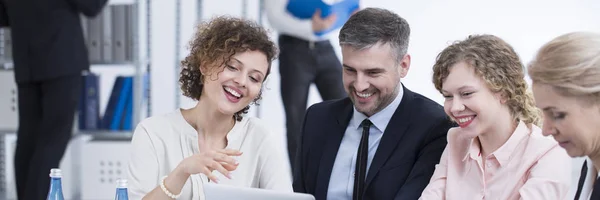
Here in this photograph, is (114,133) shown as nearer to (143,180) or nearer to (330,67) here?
(330,67)

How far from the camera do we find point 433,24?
4652 millimetres

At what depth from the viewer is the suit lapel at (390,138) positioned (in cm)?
199

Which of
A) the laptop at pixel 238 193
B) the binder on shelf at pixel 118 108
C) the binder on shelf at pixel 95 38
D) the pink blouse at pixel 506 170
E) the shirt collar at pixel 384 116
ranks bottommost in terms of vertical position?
the binder on shelf at pixel 118 108

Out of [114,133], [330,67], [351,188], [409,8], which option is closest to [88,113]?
[114,133]

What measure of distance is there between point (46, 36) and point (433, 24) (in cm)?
228

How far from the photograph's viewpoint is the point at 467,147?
1844 mm

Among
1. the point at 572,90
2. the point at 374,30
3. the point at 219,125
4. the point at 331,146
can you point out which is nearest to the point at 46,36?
the point at 219,125

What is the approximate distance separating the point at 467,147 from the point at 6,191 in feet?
10.8

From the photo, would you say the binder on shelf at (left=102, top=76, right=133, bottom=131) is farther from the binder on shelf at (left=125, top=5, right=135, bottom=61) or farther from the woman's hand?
the woman's hand

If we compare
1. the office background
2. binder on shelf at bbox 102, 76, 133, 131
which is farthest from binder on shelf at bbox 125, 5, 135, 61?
the office background

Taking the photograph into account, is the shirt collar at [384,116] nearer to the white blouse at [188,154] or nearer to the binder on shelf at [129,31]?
the white blouse at [188,154]

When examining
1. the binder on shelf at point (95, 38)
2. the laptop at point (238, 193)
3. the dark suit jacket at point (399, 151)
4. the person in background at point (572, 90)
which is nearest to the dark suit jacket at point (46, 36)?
the binder on shelf at point (95, 38)

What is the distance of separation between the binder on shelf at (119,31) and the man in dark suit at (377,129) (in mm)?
2136

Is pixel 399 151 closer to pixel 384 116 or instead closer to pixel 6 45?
pixel 384 116
